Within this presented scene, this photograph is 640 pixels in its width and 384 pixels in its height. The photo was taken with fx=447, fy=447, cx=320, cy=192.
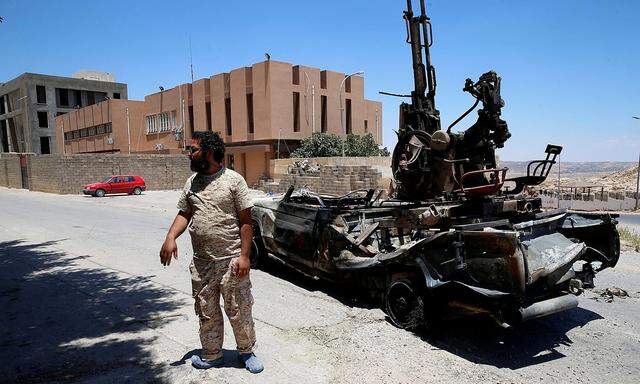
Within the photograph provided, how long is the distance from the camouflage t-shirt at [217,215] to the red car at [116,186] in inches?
1092

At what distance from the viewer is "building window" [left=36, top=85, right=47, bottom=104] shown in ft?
190

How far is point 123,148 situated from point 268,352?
153ft

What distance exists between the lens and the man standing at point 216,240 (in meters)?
3.65

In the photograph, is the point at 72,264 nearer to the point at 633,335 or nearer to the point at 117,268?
the point at 117,268

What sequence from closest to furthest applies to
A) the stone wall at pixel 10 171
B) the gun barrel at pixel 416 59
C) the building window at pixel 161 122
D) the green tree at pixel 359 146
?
the gun barrel at pixel 416 59 < the green tree at pixel 359 146 < the stone wall at pixel 10 171 < the building window at pixel 161 122

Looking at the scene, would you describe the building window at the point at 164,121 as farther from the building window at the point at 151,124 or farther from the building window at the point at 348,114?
the building window at the point at 348,114

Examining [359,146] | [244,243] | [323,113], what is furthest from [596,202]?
[244,243]

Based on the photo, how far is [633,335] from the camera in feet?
15.6

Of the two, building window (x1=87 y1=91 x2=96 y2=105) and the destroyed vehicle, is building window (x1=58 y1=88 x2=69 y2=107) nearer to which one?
building window (x1=87 y1=91 x2=96 y2=105)

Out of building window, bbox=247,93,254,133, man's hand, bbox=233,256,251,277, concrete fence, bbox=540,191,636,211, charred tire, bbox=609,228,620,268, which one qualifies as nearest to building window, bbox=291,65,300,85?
building window, bbox=247,93,254,133

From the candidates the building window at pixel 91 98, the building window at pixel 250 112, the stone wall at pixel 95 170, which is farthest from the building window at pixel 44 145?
the building window at pixel 250 112

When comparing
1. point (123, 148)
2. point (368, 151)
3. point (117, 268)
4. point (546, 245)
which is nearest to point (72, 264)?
point (117, 268)

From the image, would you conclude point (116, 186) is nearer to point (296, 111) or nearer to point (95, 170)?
point (95, 170)

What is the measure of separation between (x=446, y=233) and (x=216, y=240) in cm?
221
